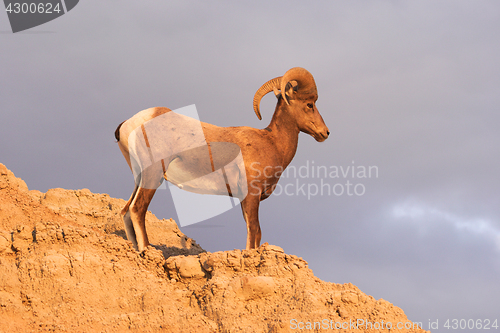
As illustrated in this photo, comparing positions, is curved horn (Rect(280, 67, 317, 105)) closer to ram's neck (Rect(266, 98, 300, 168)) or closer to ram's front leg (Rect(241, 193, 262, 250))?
ram's neck (Rect(266, 98, 300, 168))

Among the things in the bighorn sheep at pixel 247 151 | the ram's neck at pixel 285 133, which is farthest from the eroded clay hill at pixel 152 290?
the ram's neck at pixel 285 133

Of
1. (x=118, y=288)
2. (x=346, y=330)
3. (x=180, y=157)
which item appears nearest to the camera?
(x=346, y=330)

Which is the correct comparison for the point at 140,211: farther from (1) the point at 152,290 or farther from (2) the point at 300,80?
(2) the point at 300,80

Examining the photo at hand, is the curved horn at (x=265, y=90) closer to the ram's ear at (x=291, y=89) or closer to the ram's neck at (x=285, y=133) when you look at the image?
the ram's ear at (x=291, y=89)

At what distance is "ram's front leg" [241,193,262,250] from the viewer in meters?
8.58

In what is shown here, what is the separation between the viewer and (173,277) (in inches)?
303

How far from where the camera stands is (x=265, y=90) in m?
9.65

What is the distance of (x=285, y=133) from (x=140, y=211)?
132 inches

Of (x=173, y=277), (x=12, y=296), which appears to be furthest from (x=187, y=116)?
(x=12, y=296)

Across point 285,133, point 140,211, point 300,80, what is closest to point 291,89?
point 300,80

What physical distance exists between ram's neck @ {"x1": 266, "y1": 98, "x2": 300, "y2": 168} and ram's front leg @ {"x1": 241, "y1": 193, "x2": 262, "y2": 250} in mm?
1236

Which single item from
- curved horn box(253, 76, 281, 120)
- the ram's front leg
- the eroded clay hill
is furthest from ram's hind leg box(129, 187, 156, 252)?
curved horn box(253, 76, 281, 120)

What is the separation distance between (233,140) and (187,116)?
3.58 feet

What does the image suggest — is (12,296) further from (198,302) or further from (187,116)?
(187,116)
